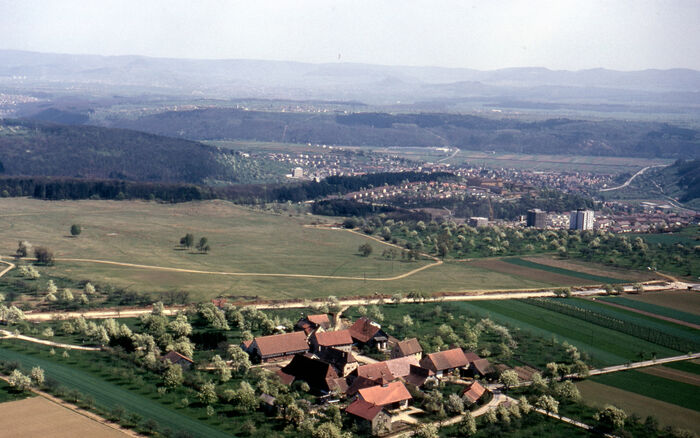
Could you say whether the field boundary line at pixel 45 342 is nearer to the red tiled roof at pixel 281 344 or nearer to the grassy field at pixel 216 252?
the red tiled roof at pixel 281 344

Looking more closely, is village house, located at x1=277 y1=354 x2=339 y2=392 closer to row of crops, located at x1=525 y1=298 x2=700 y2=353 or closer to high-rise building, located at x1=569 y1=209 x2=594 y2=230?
row of crops, located at x1=525 y1=298 x2=700 y2=353

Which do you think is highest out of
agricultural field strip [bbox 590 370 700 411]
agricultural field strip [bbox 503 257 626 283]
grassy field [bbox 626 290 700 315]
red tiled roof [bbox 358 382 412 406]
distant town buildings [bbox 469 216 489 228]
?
red tiled roof [bbox 358 382 412 406]

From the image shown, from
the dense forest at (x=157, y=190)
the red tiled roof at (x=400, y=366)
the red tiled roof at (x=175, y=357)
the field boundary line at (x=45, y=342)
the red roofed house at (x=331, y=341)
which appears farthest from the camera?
the dense forest at (x=157, y=190)

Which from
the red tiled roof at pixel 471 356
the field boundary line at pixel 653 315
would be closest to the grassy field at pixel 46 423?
the red tiled roof at pixel 471 356

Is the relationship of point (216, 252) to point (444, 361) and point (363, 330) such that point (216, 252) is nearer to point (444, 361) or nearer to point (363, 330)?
point (363, 330)

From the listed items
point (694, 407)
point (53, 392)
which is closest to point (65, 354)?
point (53, 392)

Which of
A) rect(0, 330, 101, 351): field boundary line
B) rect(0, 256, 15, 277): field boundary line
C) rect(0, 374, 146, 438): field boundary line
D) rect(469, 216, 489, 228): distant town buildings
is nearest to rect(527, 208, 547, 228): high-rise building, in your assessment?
rect(469, 216, 489, 228): distant town buildings
